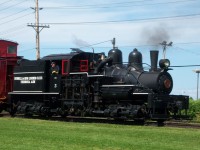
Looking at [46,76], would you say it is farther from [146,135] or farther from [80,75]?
[146,135]

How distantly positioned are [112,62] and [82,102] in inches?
97.3

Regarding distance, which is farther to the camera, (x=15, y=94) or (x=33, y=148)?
(x=15, y=94)

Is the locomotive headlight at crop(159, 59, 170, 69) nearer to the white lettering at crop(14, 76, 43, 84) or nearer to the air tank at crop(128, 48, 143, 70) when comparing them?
the air tank at crop(128, 48, 143, 70)

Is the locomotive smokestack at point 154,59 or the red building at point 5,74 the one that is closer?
the locomotive smokestack at point 154,59

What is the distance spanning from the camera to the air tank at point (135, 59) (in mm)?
21594

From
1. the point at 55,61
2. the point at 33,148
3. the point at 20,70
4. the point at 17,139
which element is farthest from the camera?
the point at 20,70

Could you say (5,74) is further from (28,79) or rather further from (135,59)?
(135,59)

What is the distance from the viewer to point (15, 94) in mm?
26109

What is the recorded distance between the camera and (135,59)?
855 inches

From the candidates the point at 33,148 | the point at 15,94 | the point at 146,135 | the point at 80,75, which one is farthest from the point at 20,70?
the point at 33,148

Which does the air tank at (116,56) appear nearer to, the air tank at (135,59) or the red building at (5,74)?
the air tank at (135,59)

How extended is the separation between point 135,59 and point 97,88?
2305 millimetres

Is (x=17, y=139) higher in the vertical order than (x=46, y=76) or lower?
lower

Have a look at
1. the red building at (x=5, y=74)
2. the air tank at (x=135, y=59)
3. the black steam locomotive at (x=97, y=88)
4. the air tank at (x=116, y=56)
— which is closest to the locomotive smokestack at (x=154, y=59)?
the black steam locomotive at (x=97, y=88)
